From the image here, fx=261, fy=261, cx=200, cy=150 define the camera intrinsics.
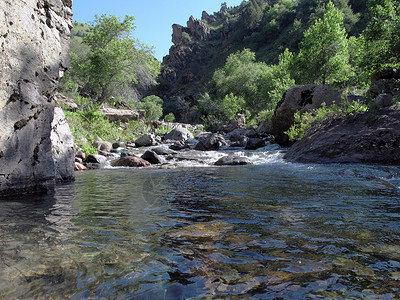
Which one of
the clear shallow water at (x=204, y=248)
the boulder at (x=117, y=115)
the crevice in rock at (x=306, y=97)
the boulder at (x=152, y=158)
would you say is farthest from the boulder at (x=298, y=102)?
the boulder at (x=117, y=115)

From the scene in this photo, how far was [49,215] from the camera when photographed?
334 cm

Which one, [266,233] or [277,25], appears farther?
[277,25]

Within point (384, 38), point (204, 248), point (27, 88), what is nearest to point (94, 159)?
point (27, 88)

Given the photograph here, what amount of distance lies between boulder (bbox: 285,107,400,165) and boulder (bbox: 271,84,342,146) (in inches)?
164

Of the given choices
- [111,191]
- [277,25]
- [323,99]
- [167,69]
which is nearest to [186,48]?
[167,69]

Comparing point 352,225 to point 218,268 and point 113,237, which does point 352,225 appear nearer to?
point 218,268

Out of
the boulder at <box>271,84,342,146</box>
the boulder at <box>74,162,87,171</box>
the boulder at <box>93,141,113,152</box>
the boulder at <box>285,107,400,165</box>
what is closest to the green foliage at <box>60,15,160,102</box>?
the boulder at <box>93,141,113,152</box>

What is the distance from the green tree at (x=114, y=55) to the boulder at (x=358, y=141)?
1854 cm

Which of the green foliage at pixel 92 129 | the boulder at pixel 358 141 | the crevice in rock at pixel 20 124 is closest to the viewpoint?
the crevice in rock at pixel 20 124

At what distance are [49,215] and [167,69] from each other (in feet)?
336

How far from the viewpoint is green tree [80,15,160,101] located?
77.9ft

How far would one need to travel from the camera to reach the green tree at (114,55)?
77.9 ft

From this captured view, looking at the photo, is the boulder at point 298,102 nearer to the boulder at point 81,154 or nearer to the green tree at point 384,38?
the green tree at point 384,38

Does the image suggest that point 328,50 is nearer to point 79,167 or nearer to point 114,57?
point 114,57
